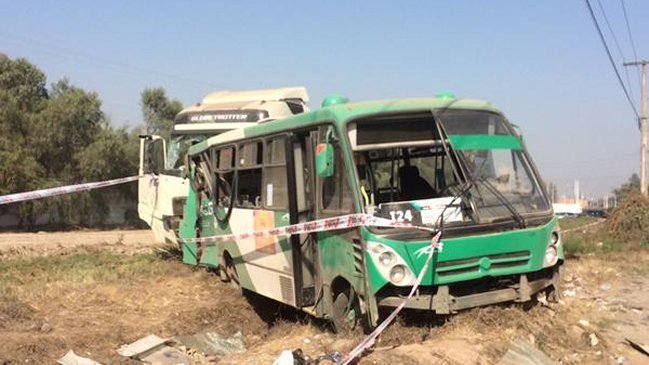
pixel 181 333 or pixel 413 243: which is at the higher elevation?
pixel 413 243

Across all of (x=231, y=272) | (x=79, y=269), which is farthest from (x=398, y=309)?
(x=79, y=269)

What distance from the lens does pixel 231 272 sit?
10.9 m

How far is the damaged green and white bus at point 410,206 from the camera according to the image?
634 centimetres

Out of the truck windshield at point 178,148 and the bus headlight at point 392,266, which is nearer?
the bus headlight at point 392,266

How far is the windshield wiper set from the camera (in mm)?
6734

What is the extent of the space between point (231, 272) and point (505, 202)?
213 inches

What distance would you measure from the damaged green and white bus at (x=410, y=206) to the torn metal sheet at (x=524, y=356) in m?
0.54

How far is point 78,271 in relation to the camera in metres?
12.7

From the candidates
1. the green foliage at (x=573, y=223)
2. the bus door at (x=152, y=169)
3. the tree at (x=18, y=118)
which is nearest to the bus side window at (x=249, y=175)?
the bus door at (x=152, y=169)

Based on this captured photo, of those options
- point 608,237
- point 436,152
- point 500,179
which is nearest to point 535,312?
point 500,179

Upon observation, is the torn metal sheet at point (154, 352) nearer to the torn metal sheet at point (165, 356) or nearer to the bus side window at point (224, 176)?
the torn metal sheet at point (165, 356)

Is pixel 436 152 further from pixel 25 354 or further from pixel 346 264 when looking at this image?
pixel 25 354

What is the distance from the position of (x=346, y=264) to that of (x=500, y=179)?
73.2 inches

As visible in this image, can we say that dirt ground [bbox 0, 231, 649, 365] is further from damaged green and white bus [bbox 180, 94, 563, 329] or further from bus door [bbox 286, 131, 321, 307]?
bus door [bbox 286, 131, 321, 307]
